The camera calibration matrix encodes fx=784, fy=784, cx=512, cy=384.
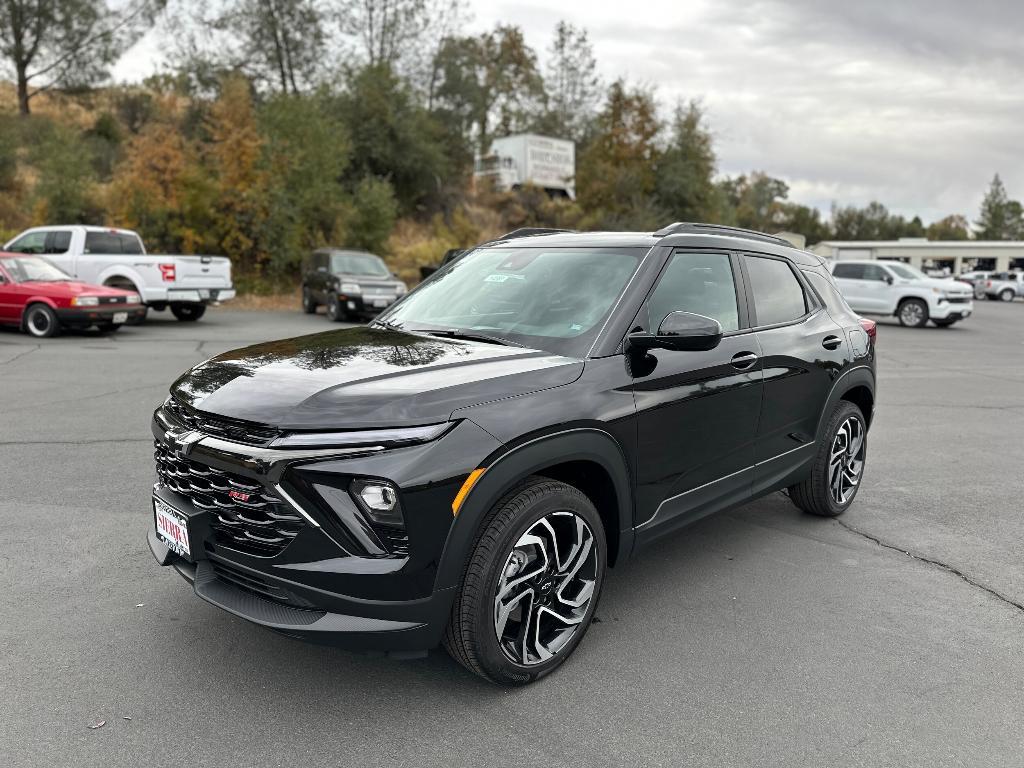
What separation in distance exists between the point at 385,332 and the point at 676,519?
1.72 meters

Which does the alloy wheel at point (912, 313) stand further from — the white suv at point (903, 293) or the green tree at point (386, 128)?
the green tree at point (386, 128)

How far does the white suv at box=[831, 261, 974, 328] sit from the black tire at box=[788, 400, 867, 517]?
19.0 m

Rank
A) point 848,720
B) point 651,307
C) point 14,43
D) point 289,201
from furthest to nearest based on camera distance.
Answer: point 14,43 → point 289,201 → point 651,307 → point 848,720

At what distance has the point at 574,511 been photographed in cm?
316

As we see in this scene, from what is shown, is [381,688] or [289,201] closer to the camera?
[381,688]

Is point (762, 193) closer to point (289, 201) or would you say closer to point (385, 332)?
point (289, 201)

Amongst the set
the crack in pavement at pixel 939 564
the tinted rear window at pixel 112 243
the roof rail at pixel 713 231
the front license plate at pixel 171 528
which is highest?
the tinted rear window at pixel 112 243

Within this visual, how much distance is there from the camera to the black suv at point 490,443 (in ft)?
8.77

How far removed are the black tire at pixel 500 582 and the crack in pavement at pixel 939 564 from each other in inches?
93.7

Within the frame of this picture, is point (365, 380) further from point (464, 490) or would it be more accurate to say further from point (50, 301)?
point (50, 301)

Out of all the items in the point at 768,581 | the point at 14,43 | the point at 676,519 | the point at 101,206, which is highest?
the point at 14,43

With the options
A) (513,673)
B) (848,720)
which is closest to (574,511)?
(513,673)

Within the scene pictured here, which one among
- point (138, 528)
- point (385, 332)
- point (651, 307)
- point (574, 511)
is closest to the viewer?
point (574, 511)

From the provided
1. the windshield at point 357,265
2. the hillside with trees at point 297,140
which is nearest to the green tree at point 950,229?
the hillside with trees at point 297,140
